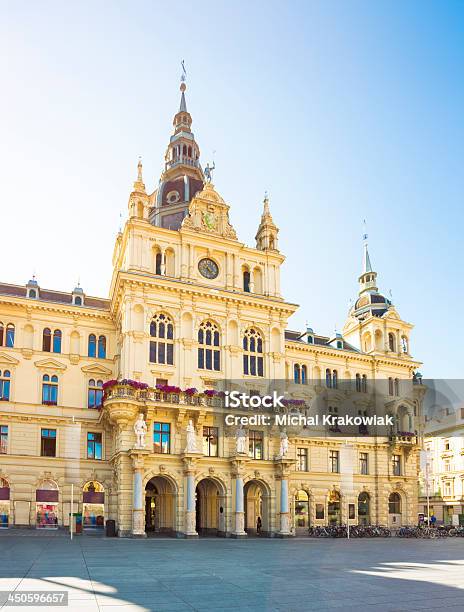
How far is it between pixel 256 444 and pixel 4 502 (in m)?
20.9

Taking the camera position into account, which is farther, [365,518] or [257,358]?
[365,518]

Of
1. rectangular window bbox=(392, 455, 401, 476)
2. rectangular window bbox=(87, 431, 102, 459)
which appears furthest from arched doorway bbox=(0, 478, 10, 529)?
rectangular window bbox=(392, 455, 401, 476)

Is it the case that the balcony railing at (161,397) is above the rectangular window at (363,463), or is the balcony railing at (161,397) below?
above

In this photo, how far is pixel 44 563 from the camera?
25.6m

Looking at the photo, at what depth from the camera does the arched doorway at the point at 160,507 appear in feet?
172

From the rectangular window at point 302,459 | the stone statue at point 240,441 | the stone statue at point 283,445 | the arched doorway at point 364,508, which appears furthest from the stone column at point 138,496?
the arched doorway at point 364,508

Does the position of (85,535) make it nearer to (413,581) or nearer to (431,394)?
(413,581)

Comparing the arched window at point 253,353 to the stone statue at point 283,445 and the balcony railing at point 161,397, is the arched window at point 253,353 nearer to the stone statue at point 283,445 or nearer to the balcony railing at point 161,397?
the balcony railing at point 161,397

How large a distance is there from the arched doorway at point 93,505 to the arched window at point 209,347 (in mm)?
13213

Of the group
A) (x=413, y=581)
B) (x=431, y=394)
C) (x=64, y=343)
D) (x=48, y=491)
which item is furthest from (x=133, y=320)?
(x=431, y=394)

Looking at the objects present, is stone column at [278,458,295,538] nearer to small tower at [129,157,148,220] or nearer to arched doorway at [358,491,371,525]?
arched doorway at [358,491,371,525]

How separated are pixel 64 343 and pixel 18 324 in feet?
13.7

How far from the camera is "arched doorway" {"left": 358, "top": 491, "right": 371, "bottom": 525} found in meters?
64.7

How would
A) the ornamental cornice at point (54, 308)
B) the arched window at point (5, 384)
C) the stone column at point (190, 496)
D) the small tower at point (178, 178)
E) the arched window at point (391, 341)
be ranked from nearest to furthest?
the stone column at point (190, 496), the arched window at point (5, 384), the ornamental cornice at point (54, 308), the small tower at point (178, 178), the arched window at point (391, 341)
